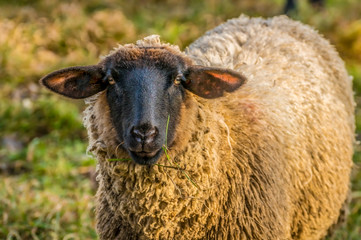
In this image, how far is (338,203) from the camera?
396cm

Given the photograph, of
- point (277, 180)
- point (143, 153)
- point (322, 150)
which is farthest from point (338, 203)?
point (143, 153)

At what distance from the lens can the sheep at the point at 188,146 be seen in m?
2.76

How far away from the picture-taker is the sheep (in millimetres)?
2764

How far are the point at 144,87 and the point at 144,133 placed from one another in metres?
0.30

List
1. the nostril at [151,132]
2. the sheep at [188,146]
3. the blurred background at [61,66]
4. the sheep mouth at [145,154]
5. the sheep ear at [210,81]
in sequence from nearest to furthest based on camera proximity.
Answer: the nostril at [151,132] < the sheep mouth at [145,154] < the sheep at [188,146] < the sheep ear at [210,81] < the blurred background at [61,66]

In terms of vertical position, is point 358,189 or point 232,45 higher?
point 232,45

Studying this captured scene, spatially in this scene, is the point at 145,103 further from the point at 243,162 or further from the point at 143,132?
the point at 243,162

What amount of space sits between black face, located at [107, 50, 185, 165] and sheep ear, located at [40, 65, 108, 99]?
0.39 feet

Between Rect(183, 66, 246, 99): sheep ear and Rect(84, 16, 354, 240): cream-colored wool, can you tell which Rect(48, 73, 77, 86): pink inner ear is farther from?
Rect(183, 66, 246, 99): sheep ear

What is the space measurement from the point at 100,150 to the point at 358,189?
11.1 ft

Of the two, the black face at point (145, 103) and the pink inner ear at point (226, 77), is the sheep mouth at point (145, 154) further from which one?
the pink inner ear at point (226, 77)

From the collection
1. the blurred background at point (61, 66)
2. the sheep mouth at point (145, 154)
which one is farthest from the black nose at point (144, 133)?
the blurred background at point (61, 66)

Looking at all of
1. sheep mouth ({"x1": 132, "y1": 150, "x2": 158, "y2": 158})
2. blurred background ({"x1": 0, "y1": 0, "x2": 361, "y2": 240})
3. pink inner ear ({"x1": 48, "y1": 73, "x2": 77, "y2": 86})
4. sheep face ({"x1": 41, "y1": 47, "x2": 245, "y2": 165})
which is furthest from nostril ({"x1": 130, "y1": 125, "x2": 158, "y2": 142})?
blurred background ({"x1": 0, "y1": 0, "x2": 361, "y2": 240})

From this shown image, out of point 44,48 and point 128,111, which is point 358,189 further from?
point 44,48
